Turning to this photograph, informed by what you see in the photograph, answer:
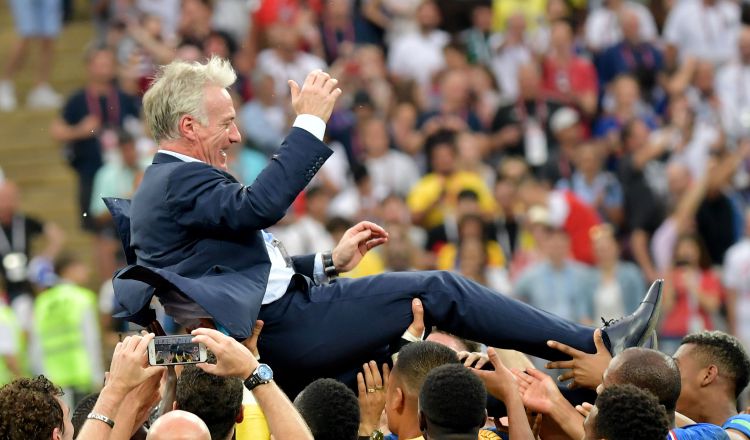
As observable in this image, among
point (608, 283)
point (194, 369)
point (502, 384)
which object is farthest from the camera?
point (608, 283)

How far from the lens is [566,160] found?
14039 mm

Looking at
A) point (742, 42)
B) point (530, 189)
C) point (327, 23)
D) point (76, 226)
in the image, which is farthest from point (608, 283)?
point (76, 226)

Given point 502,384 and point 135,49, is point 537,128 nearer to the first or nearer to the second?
point 135,49

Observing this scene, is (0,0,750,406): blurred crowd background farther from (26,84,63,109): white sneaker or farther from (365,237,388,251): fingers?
(365,237,388,251): fingers

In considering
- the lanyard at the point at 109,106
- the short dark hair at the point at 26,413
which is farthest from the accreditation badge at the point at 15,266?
the short dark hair at the point at 26,413

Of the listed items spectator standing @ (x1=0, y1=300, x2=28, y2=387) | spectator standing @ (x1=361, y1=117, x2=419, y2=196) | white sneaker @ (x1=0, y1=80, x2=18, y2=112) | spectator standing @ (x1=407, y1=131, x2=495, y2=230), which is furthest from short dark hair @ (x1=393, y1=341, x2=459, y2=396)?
white sneaker @ (x1=0, y1=80, x2=18, y2=112)

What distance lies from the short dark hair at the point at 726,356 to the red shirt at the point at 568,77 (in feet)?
29.7

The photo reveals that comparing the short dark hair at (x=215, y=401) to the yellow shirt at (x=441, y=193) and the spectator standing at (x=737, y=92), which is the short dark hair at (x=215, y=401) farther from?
the spectator standing at (x=737, y=92)

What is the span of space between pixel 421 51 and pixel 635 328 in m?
10.1

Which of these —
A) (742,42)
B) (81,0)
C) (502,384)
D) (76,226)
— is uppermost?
(502,384)

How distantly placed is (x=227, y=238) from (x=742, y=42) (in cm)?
1003

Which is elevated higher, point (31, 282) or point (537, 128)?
point (537, 128)

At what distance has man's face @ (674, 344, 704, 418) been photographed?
611cm

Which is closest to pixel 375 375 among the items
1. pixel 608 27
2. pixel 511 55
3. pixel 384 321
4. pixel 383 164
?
pixel 384 321
